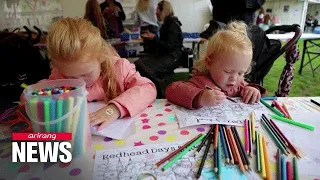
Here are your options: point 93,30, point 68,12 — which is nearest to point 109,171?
A: point 93,30

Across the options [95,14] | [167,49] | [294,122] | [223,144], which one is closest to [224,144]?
[223,144]

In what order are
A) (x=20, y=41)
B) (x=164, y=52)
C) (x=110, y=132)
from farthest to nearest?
(x=164, y=52), (x=20, y=41), (x=110, y=132)

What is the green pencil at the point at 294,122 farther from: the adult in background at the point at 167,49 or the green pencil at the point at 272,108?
the adult in background at the point at 167,49

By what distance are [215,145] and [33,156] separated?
33cm

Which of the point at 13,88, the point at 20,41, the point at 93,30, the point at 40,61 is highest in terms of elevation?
the point at 93,30

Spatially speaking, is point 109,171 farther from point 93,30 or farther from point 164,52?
point 164,52

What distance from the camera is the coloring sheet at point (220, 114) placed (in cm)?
57

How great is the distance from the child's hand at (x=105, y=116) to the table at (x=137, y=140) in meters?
0.04

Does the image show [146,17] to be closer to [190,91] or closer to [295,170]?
[190,91]

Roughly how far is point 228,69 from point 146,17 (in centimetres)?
199

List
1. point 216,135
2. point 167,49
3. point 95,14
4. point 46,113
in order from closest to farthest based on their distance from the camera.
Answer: point 46,113
point 216,135
point 167,49
point 95,14

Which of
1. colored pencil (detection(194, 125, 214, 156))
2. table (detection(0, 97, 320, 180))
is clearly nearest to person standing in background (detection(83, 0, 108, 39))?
table (detection(0, 97, 320, 180))

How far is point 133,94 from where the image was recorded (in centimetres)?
67

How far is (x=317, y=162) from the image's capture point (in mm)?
427
